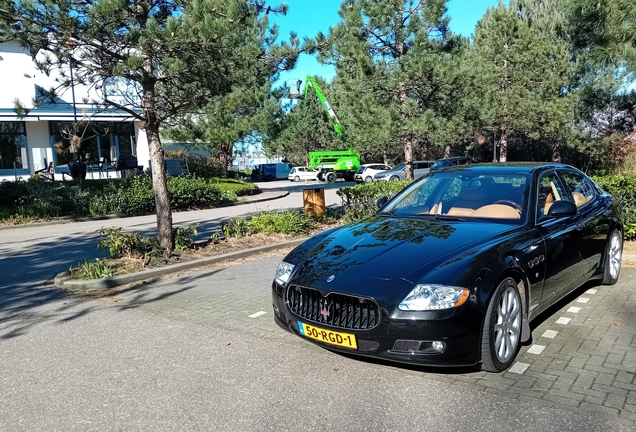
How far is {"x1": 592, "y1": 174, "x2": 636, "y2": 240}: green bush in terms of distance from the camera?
7914mm

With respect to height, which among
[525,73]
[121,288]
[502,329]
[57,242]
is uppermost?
[525,73]

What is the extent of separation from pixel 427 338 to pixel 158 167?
5966mm

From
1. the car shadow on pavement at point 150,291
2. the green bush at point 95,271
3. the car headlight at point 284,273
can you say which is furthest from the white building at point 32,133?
the car headlight at point 284,273

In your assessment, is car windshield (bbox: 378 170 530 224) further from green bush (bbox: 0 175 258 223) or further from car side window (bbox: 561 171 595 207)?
green bush (bbox: 0 175 258 223)

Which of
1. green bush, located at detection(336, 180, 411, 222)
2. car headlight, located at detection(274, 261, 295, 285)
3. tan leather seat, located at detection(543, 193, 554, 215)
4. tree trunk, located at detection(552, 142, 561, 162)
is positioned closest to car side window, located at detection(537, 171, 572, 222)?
tan leather seat, located at detection(543, 193, 554, 215)

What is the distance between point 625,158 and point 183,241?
12874 millimetres

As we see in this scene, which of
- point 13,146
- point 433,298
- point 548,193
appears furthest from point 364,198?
point 13,146

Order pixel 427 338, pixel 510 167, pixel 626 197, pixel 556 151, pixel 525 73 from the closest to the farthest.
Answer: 1. pixel 427 338
2. pixel 510 167
3. pixel 626 197
4. pixel 525 73
5. pixel 556 151

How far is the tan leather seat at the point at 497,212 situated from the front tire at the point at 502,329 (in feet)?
2.81

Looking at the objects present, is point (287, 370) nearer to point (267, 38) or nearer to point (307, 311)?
point (307, 311)

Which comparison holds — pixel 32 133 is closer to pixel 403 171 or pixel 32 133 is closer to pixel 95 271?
pixel 403 171

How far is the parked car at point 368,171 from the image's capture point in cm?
3672

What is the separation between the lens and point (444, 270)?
3621 millimetres

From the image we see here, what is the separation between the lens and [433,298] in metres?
3.47
